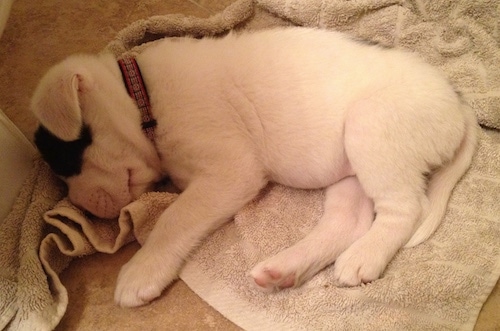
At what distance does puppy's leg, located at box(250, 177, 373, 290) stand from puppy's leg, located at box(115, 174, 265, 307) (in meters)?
0.32

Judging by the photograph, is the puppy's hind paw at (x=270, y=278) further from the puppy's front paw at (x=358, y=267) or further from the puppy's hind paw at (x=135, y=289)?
the puppy's hind paw at (x=135, y=289)

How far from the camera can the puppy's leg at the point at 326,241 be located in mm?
1872

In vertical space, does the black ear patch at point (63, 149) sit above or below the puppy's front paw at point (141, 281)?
above

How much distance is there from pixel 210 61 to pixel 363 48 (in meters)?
0.74

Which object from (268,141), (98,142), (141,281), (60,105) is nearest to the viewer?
(60,105)

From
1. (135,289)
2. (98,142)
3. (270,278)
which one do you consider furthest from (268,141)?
(135,289)

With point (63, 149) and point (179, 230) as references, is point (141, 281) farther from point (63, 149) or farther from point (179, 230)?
point (63, 149)

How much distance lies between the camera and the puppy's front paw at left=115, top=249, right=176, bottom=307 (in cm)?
188

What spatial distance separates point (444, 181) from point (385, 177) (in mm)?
357

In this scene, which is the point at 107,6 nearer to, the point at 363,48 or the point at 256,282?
the point at 363,48

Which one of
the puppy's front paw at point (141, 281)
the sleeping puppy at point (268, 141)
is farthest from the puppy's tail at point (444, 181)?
the puppy's front paw at point (141, 281)

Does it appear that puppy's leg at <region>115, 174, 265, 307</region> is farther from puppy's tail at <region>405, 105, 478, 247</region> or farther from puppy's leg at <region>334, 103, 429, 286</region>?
puppy's tail at <region>405, 105, 478, 247</region>

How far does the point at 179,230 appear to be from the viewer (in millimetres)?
1995

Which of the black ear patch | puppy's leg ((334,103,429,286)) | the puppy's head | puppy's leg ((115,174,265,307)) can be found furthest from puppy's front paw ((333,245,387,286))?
the black ear patch
